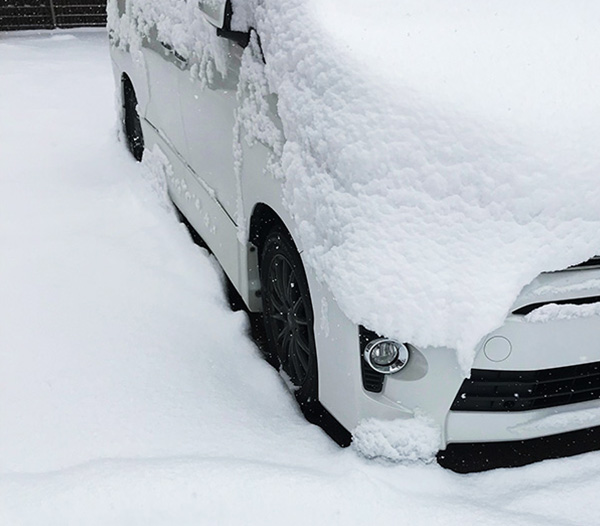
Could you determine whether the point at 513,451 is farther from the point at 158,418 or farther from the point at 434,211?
the point at 158,418

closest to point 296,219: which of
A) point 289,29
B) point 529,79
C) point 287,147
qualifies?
point 287,147

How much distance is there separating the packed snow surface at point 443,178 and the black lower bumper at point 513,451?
0.61 m

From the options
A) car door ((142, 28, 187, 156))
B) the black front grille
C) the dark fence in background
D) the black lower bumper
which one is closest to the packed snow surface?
the black front grille

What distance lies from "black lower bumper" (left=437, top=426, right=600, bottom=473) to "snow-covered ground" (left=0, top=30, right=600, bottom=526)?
0.14 m

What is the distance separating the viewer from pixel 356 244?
200 centimetres

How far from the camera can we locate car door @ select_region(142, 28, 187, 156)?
361cm

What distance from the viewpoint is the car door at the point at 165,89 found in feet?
11.8

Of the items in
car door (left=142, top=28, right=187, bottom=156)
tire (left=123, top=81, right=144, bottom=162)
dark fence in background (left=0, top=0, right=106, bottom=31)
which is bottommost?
dark fence in background (left=0, top=0, right=106, bottom=31)

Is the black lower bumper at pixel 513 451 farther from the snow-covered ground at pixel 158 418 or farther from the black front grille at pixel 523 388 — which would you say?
the black front grille at pixel 523 388

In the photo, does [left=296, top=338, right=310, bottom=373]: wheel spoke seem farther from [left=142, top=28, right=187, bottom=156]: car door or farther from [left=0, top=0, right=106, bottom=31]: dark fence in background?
[left=0, top=0, right=106, bottom=31]: dark fence in background

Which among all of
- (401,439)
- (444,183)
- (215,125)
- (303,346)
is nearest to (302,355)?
(303,346)

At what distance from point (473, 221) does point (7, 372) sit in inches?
71.4

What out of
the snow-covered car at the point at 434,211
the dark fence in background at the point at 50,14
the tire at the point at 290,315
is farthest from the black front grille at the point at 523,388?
the dark fence in background at the point at 50,14

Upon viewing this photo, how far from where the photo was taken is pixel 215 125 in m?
3.04
